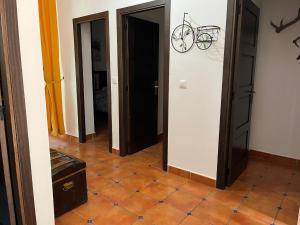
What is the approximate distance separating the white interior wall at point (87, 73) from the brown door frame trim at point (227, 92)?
Answer: 2.38 m

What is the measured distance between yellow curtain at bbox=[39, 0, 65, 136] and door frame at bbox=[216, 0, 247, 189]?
6.64ft

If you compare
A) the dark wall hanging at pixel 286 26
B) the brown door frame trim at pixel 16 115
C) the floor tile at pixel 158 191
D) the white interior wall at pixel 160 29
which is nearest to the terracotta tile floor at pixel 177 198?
the floor tile at pixel 158 191

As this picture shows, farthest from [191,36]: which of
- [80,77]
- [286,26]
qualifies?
[80,77]

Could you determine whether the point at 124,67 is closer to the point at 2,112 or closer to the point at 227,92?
the point at 227,92

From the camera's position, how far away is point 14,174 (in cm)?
127

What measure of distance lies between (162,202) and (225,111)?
111 cm

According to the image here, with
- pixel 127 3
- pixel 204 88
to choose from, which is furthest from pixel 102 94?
pixel 204 88

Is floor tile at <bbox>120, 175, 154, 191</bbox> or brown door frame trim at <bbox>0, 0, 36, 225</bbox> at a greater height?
brown door frame trim at <bbox>0, 0, 36, 225</bbox>

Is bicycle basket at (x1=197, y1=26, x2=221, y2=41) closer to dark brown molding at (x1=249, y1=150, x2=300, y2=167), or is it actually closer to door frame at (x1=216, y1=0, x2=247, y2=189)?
door frame at (x1=216, y1=0, x2=247, y2=189)

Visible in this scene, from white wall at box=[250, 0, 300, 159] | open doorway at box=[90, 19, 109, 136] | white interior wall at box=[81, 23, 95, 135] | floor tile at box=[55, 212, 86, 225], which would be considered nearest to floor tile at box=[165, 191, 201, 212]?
floor tile at box=[55, 212, 86, 225]

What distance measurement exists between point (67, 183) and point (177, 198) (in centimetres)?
108

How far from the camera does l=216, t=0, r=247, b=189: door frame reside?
7.02ft

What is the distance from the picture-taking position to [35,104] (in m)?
1.26

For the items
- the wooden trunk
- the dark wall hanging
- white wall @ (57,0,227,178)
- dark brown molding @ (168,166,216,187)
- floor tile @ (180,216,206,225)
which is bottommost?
floor tile @ (180,216,206,225)
